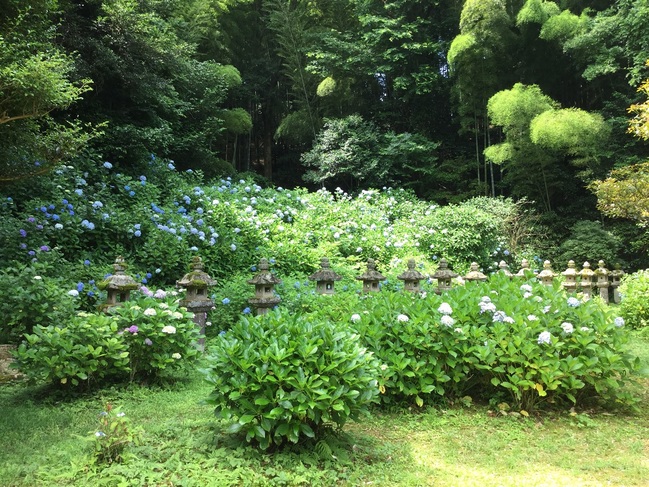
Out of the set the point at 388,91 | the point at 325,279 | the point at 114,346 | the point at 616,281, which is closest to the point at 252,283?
the point at 325,279

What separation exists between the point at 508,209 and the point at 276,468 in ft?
31.6

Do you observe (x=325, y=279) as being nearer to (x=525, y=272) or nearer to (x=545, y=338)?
(x=525, y=272)

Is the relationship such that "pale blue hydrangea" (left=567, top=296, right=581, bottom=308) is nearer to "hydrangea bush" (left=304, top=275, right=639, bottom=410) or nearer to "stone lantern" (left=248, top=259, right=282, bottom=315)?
"hydrangea bush" (left=304, top=275, right=639, bottom=410)

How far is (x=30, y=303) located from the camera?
3629 millimetres

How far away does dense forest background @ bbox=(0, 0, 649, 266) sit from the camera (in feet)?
27.2

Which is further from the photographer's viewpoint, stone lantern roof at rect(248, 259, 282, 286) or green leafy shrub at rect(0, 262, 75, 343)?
stone lantern roof at rect(248, 259, 282, 286)

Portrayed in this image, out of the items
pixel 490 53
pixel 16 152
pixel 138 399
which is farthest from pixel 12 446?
pixel 490 53

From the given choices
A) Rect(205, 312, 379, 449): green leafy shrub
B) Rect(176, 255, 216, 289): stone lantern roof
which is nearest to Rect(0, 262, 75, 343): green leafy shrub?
Rect(176, 255, 216, 289): stone lantern roof

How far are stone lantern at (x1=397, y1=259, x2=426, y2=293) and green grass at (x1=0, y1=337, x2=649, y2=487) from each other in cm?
242

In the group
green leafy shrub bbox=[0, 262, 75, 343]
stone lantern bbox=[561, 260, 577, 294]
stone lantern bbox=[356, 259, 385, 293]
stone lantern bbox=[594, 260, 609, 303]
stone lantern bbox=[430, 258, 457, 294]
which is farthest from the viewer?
stone lantern bbox=[594, 260, 609, 303]

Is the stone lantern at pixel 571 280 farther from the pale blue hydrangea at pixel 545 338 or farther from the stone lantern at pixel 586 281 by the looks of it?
the pale blue hydrangea at pixel 545 338

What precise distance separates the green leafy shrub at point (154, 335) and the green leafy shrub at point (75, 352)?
10 centimetres

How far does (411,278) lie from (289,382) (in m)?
3.48

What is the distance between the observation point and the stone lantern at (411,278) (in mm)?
5477
